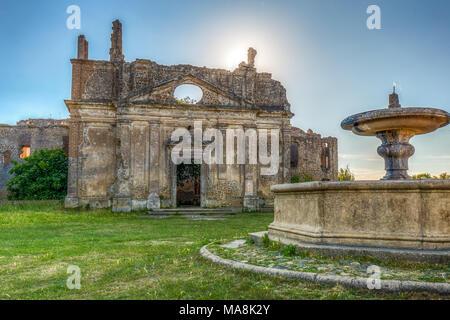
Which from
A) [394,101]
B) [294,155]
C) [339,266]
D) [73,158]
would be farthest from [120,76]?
[294,155]

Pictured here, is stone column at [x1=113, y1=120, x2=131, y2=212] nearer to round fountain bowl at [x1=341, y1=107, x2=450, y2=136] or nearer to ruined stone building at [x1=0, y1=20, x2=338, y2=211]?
ruined stone building at [x1=0, y1=20, x2=338, y2=211]

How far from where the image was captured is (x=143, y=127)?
64.1 ft

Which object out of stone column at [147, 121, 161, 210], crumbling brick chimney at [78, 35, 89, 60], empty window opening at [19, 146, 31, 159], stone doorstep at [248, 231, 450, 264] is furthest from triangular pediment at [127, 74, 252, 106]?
empty window opening at [19, 146, 31, 159]

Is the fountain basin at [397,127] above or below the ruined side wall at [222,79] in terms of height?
below

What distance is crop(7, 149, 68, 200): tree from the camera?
24.4 meters

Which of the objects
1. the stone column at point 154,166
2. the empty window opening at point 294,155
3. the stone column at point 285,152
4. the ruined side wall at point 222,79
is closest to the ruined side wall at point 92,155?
the stone column at point 154,166

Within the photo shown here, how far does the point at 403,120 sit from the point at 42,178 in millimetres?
24350

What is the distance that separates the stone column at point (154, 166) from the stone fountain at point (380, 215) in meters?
13.8

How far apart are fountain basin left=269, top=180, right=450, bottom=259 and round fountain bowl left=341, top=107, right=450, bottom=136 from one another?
157 centimetres

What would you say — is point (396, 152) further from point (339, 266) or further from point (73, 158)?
point (73, 158)

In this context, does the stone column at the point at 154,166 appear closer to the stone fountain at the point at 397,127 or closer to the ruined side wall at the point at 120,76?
the ruined side wall at the point at 120,76

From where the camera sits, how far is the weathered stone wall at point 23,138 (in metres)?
34.8

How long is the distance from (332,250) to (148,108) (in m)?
16.0
